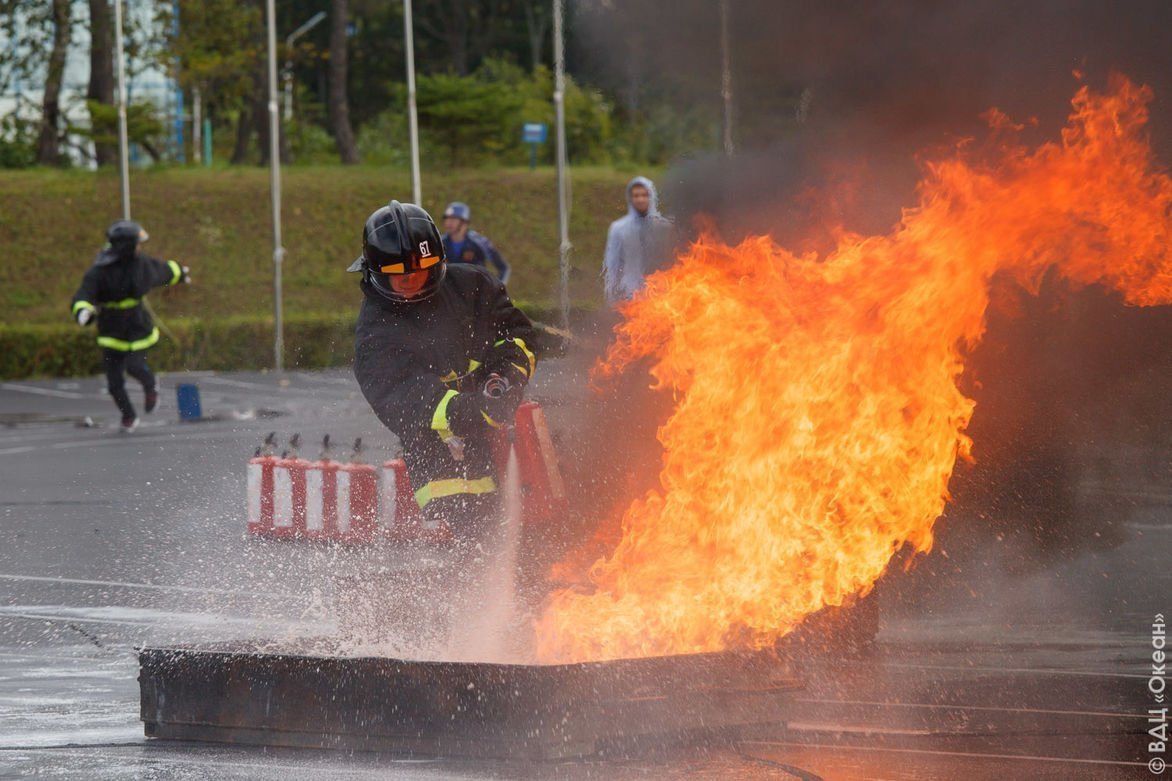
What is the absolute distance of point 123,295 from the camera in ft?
54.2

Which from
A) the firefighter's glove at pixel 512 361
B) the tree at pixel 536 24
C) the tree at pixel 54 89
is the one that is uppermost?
the tree at pixel 536 24

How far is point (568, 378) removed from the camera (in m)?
8.80

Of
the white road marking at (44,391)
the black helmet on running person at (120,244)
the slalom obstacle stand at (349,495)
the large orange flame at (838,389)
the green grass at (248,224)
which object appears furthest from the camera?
the green grass at (248,224)

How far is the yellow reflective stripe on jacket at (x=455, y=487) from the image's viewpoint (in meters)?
7.13

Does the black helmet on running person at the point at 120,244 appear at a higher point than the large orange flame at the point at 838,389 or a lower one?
higher

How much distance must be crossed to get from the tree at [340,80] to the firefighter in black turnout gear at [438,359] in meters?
29.0

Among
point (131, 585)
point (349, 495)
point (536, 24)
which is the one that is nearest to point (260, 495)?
point (349, 495)

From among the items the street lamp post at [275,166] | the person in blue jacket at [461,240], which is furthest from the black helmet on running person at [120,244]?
the street lamp post at [275,166]

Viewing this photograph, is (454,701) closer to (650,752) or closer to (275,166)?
(650,752)

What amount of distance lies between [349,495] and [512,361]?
349 centimetres

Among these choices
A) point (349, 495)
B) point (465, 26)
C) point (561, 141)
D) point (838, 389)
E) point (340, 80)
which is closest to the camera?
point (838, 389)

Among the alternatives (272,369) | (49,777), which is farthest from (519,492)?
(272,369)

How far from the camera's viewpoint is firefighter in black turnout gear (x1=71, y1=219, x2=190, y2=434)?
54.0ft

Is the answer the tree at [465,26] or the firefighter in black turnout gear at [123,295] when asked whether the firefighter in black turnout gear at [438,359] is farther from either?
the tree at [465,26]
